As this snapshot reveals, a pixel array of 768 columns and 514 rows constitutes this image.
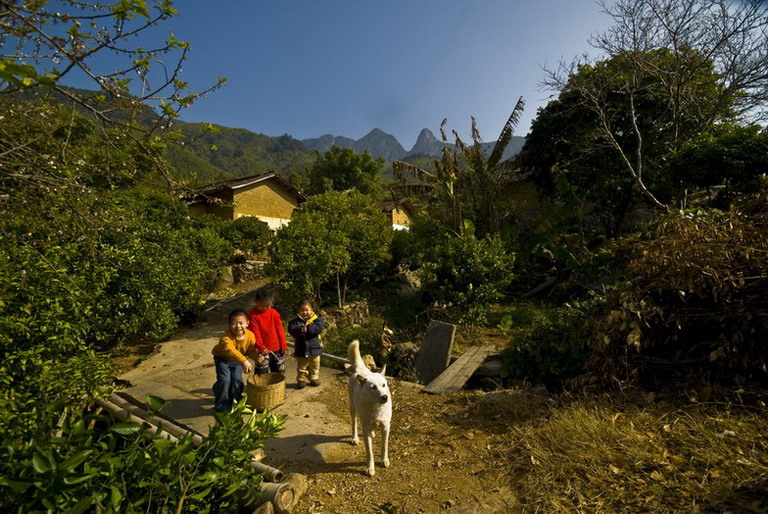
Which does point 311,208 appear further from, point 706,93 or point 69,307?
point 706,93

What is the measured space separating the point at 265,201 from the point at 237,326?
885 inches

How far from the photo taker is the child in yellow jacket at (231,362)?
4688 millimetres

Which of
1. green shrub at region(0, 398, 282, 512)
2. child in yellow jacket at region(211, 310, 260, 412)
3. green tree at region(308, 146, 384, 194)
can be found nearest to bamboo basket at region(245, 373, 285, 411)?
child in yellow jacket at region(211, 310, 260, 412)

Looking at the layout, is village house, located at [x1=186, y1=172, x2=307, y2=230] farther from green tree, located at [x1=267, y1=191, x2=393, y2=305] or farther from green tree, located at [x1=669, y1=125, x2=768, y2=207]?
green tree, located at [x1=669, y1=125, x2=768, y2=207]

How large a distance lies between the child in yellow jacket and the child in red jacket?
428 millimetres

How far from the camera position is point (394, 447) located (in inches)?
172

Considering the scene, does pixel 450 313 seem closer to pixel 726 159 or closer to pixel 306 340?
pixel 306 340

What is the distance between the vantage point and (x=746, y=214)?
185 inches

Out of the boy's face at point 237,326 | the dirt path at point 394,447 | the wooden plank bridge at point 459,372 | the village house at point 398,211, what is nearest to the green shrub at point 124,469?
the dirt path at point 394,447

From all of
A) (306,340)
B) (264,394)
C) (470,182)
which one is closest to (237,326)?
(264,394)

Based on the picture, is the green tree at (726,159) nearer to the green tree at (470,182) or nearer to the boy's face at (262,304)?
the green tree at (470,182)

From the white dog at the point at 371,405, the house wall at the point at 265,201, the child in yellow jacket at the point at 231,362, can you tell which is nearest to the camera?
the white dog at the point at 371,405

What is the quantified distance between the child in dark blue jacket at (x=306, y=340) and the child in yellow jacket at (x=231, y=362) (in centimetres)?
99

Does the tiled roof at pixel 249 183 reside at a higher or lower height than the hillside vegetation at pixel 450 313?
higher
